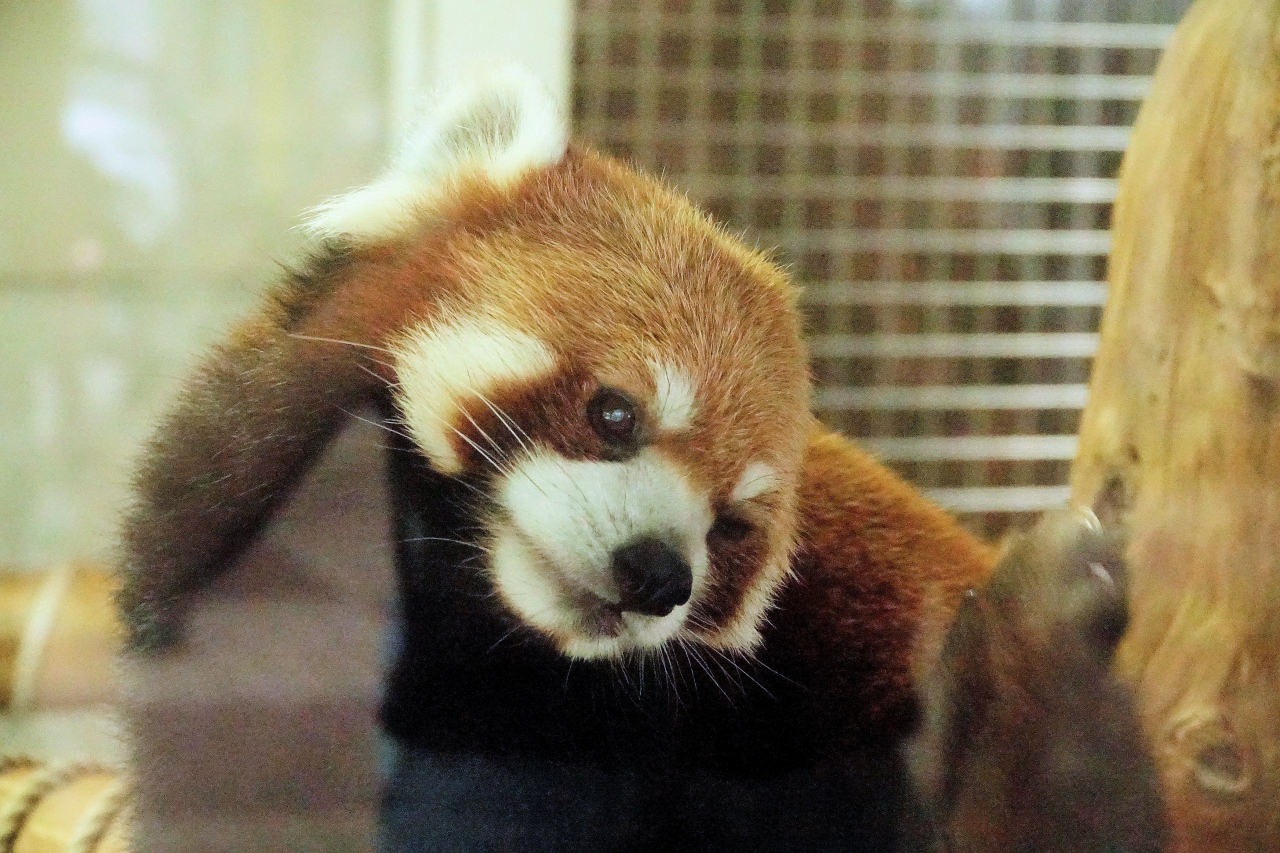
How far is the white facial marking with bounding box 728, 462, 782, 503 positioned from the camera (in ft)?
2.89

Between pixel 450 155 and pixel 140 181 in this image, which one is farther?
pixel 140 181

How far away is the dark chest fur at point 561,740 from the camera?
0.83 metres

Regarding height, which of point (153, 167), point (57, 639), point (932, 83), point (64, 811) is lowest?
point (64, 811)

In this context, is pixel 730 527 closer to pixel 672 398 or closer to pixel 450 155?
pixel 672 398

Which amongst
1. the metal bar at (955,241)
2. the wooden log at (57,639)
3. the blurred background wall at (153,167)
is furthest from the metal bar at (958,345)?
the wooden log at (57,639)

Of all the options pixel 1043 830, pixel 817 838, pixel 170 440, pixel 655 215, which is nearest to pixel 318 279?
pixel 170 440

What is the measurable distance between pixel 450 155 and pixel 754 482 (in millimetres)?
443

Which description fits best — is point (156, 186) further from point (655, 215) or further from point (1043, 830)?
point (1043, 830)

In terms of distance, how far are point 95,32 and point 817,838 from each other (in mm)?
1151

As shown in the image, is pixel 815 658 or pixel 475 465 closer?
pixel 475 465

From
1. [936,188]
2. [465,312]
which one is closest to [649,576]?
[465,312]

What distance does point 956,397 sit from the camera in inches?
45.1

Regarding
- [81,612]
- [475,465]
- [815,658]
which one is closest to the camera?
[475,465]

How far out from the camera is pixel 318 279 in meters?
0.89
